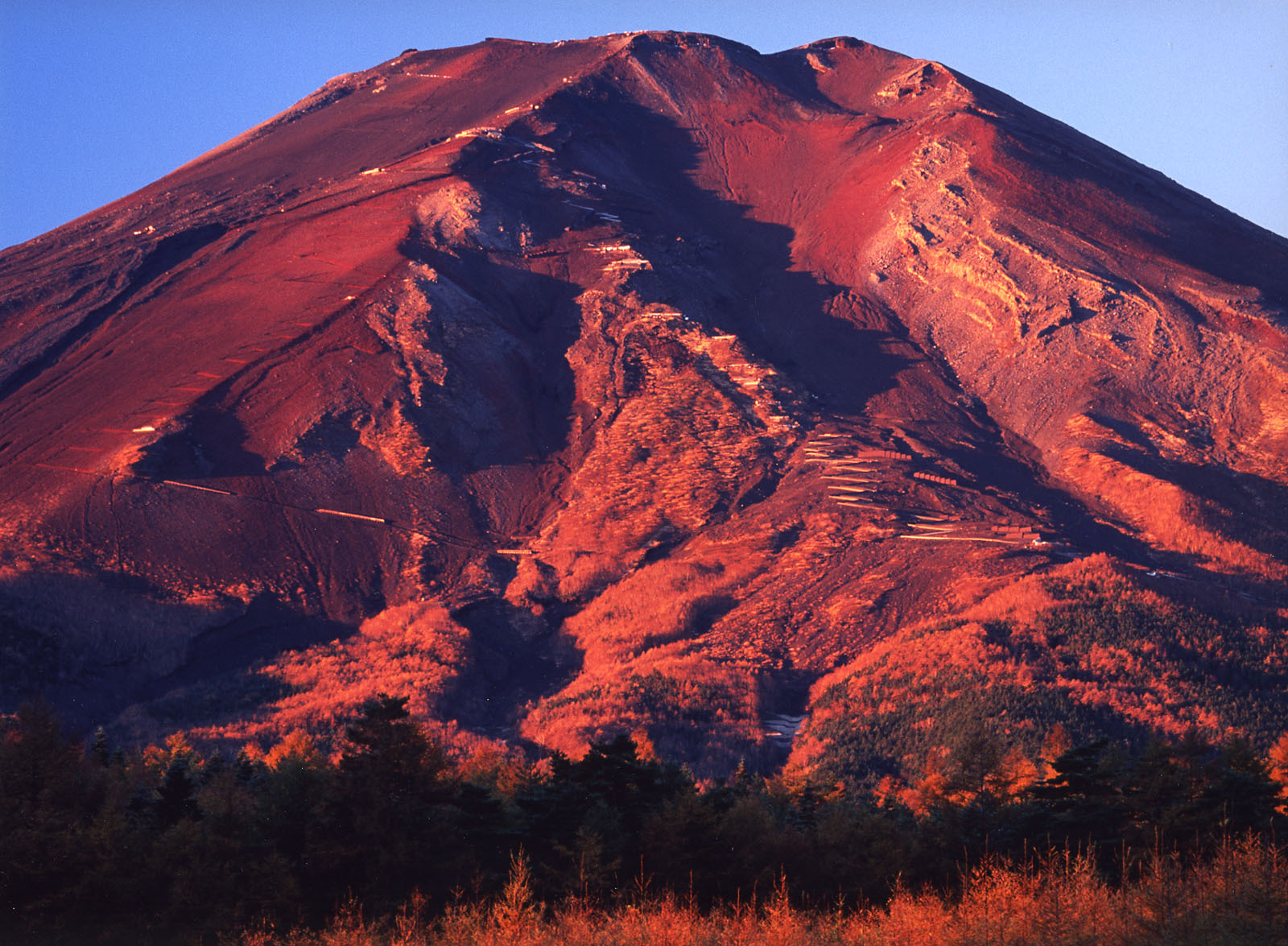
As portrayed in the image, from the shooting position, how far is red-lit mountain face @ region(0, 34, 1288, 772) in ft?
110

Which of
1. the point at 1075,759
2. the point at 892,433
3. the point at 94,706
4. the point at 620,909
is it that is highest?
the point at 892,433

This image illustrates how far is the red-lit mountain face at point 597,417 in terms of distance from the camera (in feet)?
110

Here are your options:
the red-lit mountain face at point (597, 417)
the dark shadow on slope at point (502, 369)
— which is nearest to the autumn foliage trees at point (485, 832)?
the red-lit mountain face at point (597, 417)

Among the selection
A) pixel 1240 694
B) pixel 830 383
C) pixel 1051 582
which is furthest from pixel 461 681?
pixel 830 383

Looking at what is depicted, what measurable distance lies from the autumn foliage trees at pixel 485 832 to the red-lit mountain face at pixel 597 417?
10323 millimetres

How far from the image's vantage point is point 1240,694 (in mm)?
28406

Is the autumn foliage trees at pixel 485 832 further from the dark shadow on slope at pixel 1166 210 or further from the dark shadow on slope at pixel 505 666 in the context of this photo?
the dark shadow on slope at pixel 1166 210

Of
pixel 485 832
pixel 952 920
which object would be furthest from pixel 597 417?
pixel 952 920

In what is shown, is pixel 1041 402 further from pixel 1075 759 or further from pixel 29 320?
pixel 29 320

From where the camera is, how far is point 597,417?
46.8 meters

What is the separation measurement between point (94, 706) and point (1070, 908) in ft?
91.1

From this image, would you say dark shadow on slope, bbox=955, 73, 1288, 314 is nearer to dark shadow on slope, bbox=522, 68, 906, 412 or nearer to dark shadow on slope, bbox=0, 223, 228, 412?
dark shadow on slope, bbox=522, 68, 906, 412

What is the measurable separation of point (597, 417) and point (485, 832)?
30.7 m

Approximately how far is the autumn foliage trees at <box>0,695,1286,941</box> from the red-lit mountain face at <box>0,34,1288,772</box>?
10323 mm
